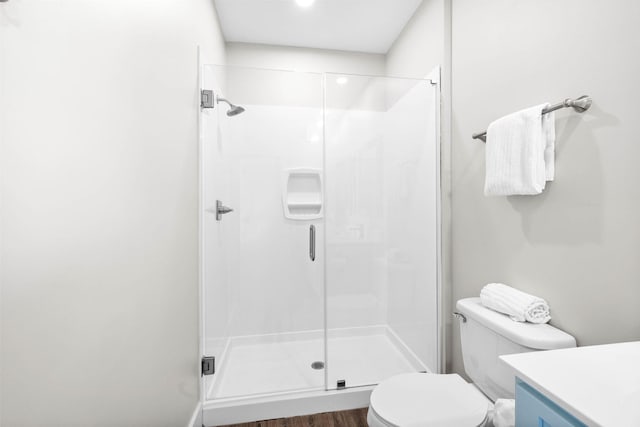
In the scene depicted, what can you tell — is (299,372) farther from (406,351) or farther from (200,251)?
(200,251)

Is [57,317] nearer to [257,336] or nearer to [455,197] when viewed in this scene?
[257,336]

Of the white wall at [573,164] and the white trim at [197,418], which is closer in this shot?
the white wall at [573,164]

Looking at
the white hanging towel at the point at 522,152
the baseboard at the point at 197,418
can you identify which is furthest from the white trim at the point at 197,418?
the white hanging towel at the point at 522,152

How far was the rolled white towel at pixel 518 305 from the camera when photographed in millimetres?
1214

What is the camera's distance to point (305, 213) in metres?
2.08

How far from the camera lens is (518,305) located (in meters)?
1.24

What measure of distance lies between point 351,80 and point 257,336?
71.6 inches

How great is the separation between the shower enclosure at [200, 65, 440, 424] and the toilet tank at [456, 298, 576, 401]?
1.70 ft

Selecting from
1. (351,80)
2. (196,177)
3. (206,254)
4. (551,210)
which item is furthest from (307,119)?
(551,210)

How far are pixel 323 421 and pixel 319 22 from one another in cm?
268

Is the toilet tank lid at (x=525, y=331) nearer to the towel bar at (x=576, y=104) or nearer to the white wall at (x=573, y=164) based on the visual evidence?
the white wall at (x=573, y=164)

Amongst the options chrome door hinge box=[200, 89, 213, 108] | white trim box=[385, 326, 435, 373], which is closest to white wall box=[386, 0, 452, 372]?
white trim box=[385, 326, 435, 373]

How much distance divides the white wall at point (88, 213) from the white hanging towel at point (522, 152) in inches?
54.9

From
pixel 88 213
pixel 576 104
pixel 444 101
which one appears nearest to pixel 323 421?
pixel 88 213
